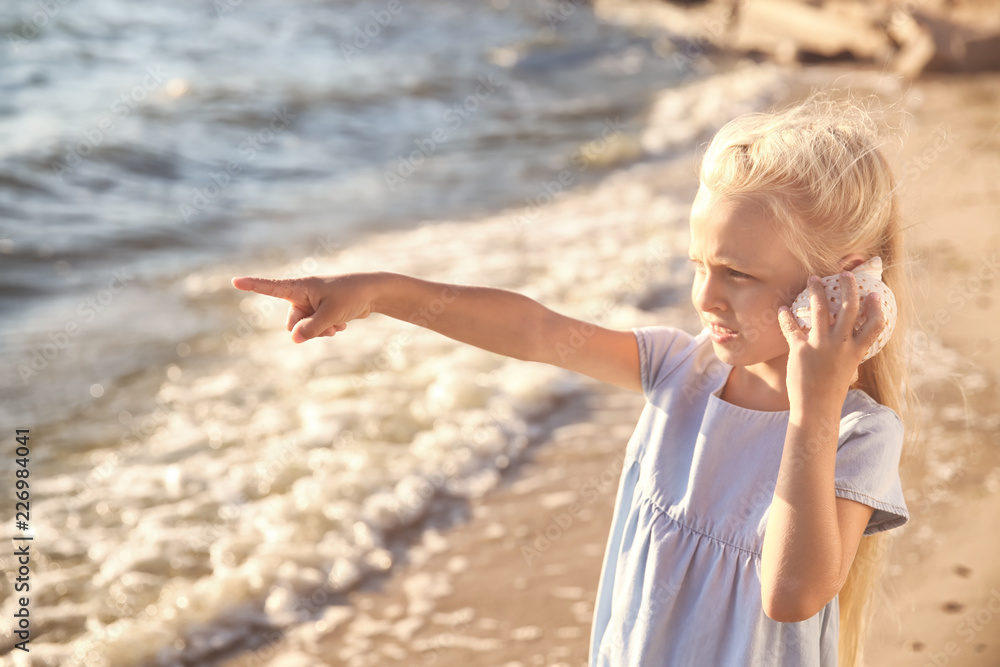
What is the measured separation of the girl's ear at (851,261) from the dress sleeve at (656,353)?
0.40 meters

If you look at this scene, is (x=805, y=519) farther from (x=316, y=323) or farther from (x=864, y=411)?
(x=316, y=323)

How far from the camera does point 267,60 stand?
1456 cm

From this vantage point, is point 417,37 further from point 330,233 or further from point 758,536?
point 758,536

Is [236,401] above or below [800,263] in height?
below

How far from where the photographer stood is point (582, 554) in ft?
11.6

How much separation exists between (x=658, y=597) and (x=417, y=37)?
58.0 feet

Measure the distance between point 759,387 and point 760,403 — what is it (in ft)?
0.12

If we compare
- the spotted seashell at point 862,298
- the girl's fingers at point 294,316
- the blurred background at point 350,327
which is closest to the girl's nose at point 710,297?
the spotted seashell at point 862,298

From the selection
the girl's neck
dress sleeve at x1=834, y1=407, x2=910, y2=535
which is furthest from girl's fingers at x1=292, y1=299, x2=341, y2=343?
dress sleeve at x1=834, y1=407, x2=910, y2=535

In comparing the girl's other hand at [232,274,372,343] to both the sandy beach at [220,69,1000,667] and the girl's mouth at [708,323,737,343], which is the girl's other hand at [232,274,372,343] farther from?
the sandy beach at [220,69,1000,667]

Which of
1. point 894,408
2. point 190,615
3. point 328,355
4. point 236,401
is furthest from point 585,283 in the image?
point 894,408

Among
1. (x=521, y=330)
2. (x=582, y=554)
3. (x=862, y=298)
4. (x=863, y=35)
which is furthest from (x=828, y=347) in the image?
(x=863, y=35)

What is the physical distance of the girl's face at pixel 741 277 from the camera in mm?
1635

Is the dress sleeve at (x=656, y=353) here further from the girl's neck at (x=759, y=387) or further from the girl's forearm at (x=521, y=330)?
the girl's neck at (x=759, y=387)
